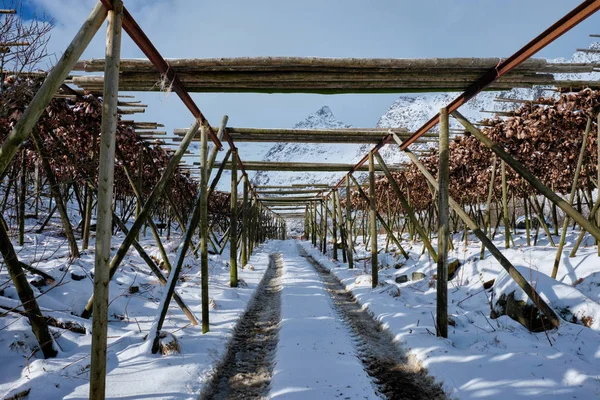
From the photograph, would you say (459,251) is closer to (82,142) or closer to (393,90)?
(393,90)

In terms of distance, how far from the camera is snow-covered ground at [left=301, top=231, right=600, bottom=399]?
2715 millimetres

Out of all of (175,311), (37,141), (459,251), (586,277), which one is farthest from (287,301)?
(459,251)

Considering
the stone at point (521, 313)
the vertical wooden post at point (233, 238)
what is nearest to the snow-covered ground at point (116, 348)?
the vertical wooden post at point (233, 238)

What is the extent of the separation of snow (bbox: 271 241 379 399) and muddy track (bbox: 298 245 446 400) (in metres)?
0.16

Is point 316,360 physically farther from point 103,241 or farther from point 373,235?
point 373,235

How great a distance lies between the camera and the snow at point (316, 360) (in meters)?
2.79

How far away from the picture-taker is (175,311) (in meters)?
5.19

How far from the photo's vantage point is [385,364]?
11.8 ft

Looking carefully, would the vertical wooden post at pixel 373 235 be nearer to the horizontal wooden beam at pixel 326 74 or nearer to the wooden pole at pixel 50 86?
the horizontal wooden beam at pixel 326 74

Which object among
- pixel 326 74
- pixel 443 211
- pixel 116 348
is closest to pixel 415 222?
pixel 443 211

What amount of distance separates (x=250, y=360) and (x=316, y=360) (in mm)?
835

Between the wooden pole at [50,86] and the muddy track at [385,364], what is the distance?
3.27 metres

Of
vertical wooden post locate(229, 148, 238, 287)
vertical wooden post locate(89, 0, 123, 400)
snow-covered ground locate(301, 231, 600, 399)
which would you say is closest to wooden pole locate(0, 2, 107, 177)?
vertical wooden post locate(89, 0, 123, 400)

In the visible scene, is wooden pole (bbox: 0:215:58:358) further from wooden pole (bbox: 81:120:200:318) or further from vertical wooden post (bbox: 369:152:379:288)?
vertical wooden post (bbox: 369:152:379:288)
